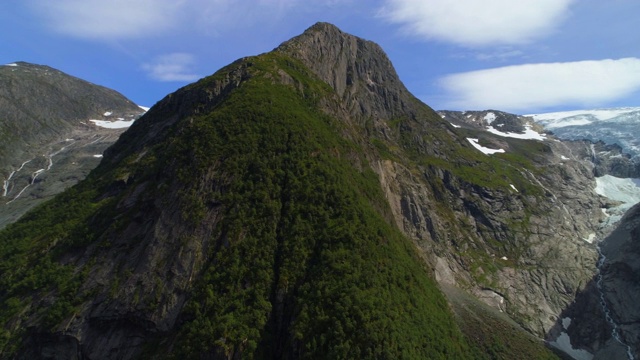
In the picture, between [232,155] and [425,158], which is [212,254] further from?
[425,158]

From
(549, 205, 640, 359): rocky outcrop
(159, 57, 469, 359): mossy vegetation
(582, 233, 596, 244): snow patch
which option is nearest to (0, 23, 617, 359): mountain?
(159, 57, 469, 359): mossy vegetation

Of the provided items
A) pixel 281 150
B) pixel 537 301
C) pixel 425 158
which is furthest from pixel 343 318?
pixel 425 158

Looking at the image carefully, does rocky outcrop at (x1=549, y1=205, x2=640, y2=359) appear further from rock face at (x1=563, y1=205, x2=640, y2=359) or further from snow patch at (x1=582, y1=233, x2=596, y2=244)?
snow patch at (x1=582, y1=233, x2=596, y2=244)

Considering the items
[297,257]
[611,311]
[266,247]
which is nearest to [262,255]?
[266,247]

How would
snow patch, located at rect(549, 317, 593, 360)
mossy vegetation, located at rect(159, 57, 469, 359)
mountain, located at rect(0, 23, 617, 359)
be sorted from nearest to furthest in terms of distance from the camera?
mossy vegetation, located at rect(159, 57, 469, 359) → mountain, located at rect(0, 23, 617, 359) → snow patch, located at rect(549, 317, 593, 360)

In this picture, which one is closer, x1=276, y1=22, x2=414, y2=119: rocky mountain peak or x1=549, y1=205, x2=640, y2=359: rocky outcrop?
x1=549, y1=205, x2=640, y2=359: rocky outcrop

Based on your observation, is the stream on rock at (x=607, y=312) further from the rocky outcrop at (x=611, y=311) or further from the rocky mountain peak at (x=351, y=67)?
the rocky mountain peak at (x=351, y=67)

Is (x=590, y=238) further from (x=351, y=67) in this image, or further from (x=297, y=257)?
(x=297, y=257)

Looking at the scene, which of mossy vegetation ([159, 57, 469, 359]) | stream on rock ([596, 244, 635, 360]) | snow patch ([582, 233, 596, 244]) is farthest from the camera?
snow patch ([582, 233, 596, 244])

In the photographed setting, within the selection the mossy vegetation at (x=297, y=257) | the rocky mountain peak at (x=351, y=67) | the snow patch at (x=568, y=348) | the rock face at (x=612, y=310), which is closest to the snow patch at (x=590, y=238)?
the rock face at (x=612, y=310)
